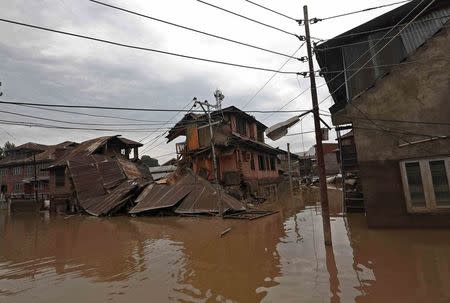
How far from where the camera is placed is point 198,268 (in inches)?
373

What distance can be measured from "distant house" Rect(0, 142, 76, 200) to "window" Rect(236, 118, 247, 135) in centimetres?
3018

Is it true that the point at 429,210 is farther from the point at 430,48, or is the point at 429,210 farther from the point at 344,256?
the point at 430,48

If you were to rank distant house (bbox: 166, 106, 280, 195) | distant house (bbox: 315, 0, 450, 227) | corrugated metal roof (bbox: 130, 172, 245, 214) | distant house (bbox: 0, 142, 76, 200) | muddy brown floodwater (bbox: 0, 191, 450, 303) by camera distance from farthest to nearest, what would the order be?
distant house (bbox: 0, 142, 76, 200) → distant house (bbox: 166, 106, 280, 195) → corrugated metal roof (bbox: 130, 172, 245, 214) → distant house (bbox: 315, 0, 450, 227) → muddy brown floodwater (bbox: 0, 191, 450, 303)

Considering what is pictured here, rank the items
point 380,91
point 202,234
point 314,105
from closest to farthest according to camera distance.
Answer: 1. point 314,105
2. point 380,91
3. point 202,234

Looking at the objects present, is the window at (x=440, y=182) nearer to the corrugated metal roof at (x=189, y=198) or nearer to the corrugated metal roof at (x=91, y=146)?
the corrugated metal roof at (x=189, y=198)

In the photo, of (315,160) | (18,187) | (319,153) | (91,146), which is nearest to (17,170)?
(18,187)

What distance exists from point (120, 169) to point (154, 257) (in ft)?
73.1

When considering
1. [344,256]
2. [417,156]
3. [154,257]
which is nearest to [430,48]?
[417,156]

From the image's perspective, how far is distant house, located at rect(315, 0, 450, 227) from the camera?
11.3m

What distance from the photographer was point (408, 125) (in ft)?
39.1

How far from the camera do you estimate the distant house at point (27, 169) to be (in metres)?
49.7

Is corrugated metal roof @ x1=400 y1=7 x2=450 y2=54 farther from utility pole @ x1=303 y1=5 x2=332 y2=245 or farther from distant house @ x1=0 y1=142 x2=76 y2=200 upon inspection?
distant house @ x1=0 y1=142 x2=76 y2=200

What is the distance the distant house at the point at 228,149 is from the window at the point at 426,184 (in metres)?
15.4

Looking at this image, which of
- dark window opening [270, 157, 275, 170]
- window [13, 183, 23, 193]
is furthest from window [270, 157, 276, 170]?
window [13, 183, 23, 193]
